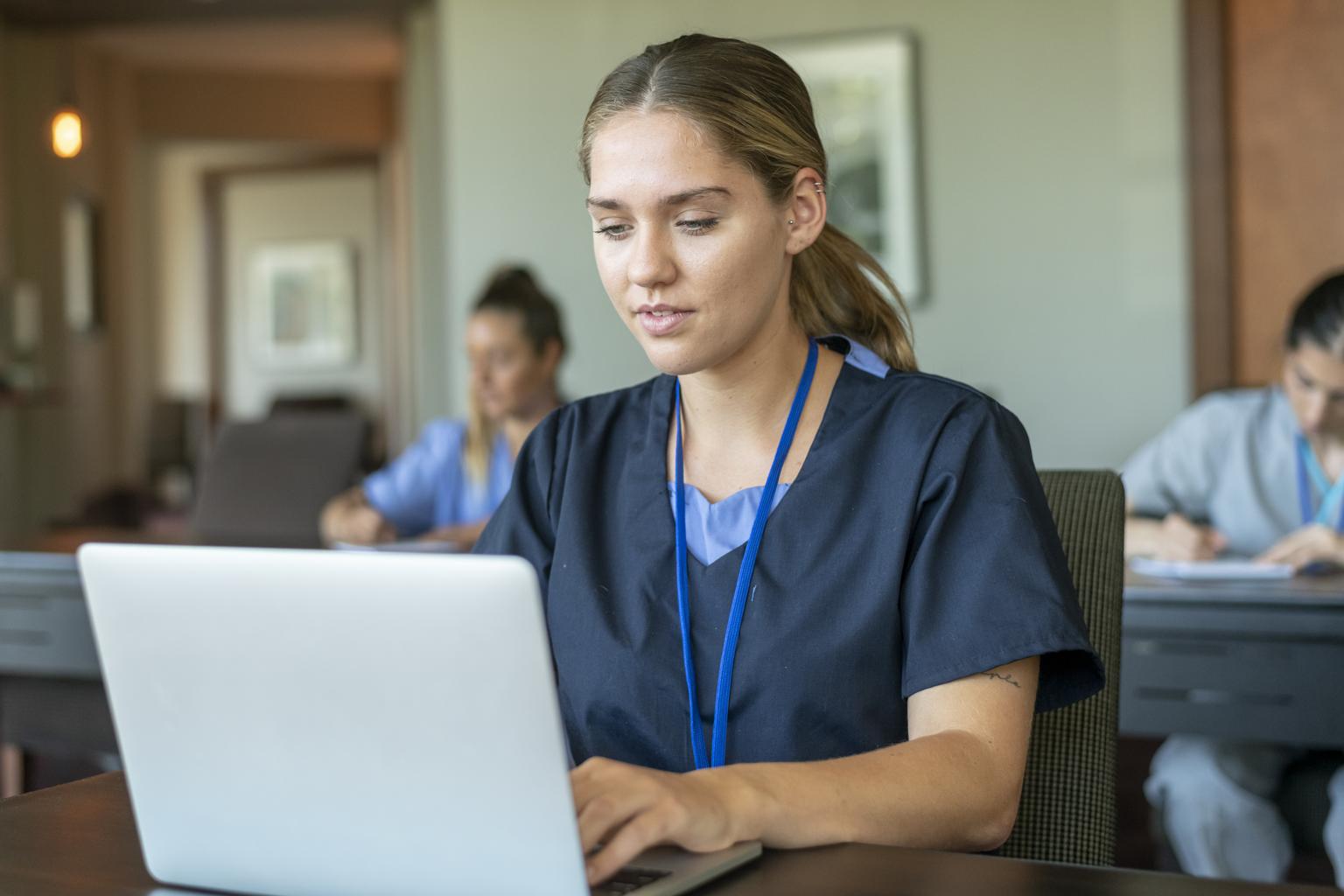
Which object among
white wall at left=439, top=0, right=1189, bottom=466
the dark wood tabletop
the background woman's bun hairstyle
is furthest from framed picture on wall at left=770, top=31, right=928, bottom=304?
the dark wood tabletop

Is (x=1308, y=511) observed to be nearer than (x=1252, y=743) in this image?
No

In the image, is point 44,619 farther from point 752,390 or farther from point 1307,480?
point 1307,480

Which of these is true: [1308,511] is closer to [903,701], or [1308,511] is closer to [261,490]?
[903,701]

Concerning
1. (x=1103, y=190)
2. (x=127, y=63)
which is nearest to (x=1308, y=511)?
(x=1103, y=190)

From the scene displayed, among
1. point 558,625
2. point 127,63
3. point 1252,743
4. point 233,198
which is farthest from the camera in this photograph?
point 233,198

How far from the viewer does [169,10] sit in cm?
657

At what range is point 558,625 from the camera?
1.25 metres

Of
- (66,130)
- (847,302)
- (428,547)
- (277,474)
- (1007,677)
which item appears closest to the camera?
(1007,677)

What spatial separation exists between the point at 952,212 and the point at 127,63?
5.53 metres

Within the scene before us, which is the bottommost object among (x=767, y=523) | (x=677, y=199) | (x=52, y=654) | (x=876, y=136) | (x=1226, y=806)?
(x=1226, y=806)

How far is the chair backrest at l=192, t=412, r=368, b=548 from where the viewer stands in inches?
133

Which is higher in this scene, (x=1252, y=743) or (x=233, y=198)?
(x=233, y=198)

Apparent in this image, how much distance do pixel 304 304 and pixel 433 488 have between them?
7.96m

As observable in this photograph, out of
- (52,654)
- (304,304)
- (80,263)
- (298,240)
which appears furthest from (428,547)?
(298,240)
